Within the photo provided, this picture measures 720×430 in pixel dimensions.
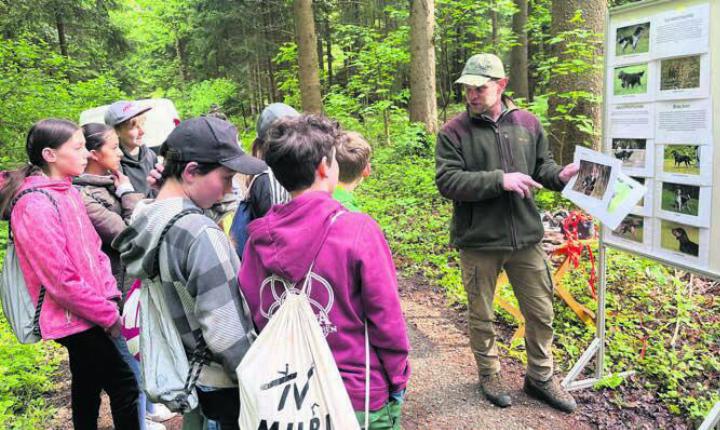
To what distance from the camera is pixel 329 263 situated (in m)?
1.64

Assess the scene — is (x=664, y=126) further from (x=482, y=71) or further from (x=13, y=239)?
(x=13, y=239)

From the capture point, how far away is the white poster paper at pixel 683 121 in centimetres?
251

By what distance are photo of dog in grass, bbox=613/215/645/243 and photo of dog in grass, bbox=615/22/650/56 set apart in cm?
106

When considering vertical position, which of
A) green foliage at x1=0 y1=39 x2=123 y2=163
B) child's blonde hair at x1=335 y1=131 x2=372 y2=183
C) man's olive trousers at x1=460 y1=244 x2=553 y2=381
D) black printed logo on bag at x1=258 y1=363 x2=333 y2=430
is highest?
green foliage at x1=0 y1=39 x2=123 y2=163

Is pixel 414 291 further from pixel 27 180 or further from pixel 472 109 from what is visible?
pixel 27 180

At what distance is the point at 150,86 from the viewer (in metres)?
21.8

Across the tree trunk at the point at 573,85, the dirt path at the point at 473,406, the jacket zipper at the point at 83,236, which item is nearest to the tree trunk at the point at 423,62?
the tree trunk at the point at 573,85

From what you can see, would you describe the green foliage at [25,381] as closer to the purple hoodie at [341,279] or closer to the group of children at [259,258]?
the group of children at [259,258]

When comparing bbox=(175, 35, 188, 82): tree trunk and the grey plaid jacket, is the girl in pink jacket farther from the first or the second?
bbox=(175, 35, 188, 82): tree trunk

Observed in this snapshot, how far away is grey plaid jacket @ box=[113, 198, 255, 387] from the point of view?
169 centimetres

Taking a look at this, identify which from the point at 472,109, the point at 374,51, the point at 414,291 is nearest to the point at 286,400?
the point at 472,109

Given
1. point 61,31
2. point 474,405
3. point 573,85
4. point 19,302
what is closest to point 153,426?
point 19,302

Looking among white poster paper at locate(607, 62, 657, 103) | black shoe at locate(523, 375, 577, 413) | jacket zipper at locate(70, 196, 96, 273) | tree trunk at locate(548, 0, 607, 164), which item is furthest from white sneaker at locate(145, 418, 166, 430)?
tree trunk at locate(548, 0, 607, 164)

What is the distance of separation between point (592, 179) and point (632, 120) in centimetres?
46
